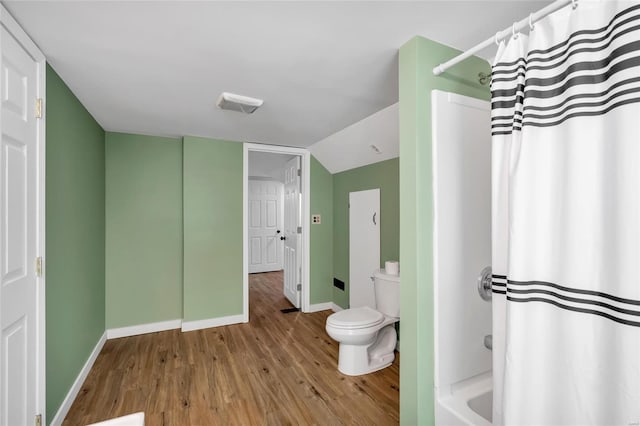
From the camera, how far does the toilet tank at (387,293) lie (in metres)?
2.59

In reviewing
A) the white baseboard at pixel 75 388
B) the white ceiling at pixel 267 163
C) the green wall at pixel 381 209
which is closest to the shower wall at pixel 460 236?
the green wall at pixel 381 209

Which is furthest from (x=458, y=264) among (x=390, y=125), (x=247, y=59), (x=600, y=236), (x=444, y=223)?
(x=247, y=59)

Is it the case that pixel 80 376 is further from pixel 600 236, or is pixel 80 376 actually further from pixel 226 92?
pixel 600 236

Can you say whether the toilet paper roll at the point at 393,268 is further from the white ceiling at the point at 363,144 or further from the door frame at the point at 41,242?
the door frame at the point at 41,242

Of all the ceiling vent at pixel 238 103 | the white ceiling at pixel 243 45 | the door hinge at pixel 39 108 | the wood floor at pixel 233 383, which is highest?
the white ceiling at pixel 243 45

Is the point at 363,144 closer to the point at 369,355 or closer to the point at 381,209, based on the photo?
the point at 381,209

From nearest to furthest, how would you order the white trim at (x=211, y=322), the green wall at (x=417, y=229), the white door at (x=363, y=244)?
the green wall at (x=417, y=229) < the white door at (x=363, y=244) < the white trim at (x=211, y=322)

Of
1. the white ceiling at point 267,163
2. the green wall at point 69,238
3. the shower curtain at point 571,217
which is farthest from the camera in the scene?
the white ceiling at point 267,163

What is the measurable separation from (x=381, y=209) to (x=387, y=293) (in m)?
0.88

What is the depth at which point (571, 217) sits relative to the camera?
941 mm

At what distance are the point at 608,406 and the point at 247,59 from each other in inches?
81.6

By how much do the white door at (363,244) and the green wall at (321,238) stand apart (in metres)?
0.51

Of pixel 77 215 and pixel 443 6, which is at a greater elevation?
pixel 443 6

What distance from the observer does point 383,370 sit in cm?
254
